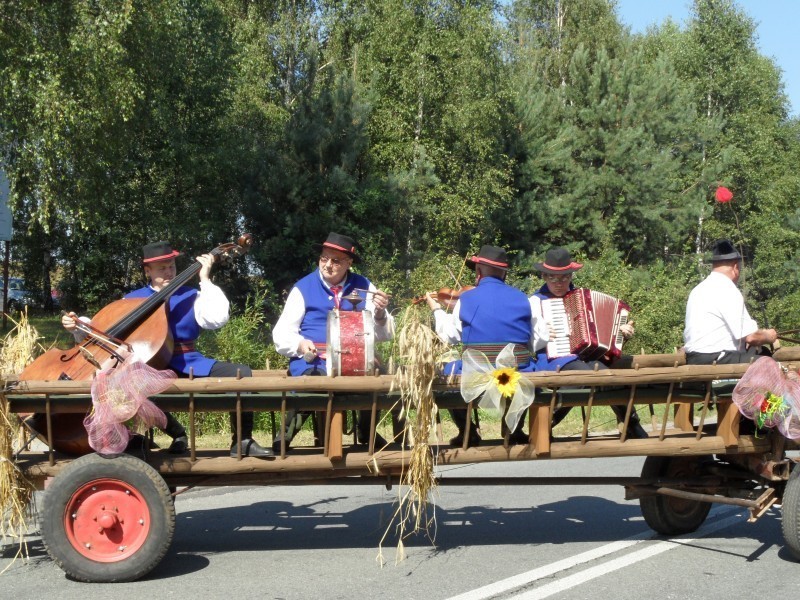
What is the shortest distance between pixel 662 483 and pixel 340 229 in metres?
18.5

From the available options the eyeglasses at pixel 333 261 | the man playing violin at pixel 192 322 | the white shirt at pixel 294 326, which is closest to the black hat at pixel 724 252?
the white shirt at pixel 294 326

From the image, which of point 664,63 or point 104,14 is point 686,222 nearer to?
point 664,63

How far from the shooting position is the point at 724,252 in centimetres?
684

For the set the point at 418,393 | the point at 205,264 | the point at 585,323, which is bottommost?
the point at 418,393

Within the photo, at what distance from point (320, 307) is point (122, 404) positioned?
1732 millimetres

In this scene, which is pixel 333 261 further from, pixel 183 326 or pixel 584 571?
pixel 584 571

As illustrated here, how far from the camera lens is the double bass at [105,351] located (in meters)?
5.64

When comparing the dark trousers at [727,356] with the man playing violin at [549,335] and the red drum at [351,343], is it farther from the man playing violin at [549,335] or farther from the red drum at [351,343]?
the red drum at [351,343]

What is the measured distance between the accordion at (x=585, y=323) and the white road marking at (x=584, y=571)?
1.28 metres

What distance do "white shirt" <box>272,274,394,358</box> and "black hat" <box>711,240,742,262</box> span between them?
2.28m

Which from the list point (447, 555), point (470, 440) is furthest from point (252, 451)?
point (447, 555)

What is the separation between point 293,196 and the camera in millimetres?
24094

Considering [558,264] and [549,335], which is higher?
[558,264]

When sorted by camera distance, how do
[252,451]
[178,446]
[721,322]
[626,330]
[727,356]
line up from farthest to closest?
1. [626,330]
2. [721,322]
3. [727,356]
4. [178,446]
5. [252,451]
